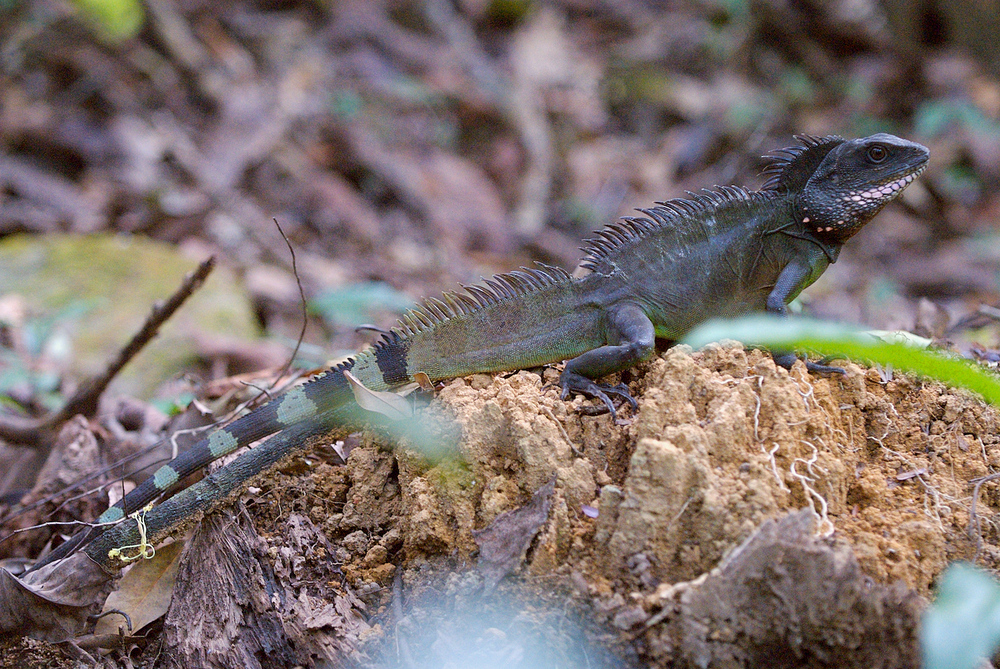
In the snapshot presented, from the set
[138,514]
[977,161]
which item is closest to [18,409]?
[138,514]

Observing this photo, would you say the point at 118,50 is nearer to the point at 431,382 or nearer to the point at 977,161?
the point at 431,382

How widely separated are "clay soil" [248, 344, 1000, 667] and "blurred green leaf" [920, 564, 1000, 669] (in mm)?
292

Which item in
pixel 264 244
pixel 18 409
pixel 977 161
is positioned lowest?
pixel 977 161

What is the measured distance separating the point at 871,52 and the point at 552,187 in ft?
21.4

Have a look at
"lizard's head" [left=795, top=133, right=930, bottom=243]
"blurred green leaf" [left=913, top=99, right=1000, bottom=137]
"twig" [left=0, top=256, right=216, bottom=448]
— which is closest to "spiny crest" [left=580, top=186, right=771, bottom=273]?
"lizard's head" [left=795, top=133, right=930, bottom=243]

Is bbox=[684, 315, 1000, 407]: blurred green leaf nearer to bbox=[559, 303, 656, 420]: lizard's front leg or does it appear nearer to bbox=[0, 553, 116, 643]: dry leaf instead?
bbox=[559, 303, 656, 420]: lizard's front leg

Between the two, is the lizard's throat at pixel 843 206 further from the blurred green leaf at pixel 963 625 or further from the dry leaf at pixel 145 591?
the dry leaf at pixel 145 591

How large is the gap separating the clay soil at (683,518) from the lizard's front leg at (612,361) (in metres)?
0.17

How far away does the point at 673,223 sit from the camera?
13.0 feet

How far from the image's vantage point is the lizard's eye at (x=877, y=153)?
A: 3.79 meters

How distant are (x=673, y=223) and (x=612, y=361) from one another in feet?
3.30

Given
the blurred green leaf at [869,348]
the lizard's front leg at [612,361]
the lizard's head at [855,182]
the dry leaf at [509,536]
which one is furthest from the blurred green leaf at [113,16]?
the blurred green leaf at [869,348]

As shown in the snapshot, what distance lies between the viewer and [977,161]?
11391mm

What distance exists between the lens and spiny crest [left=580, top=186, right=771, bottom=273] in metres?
3.92
